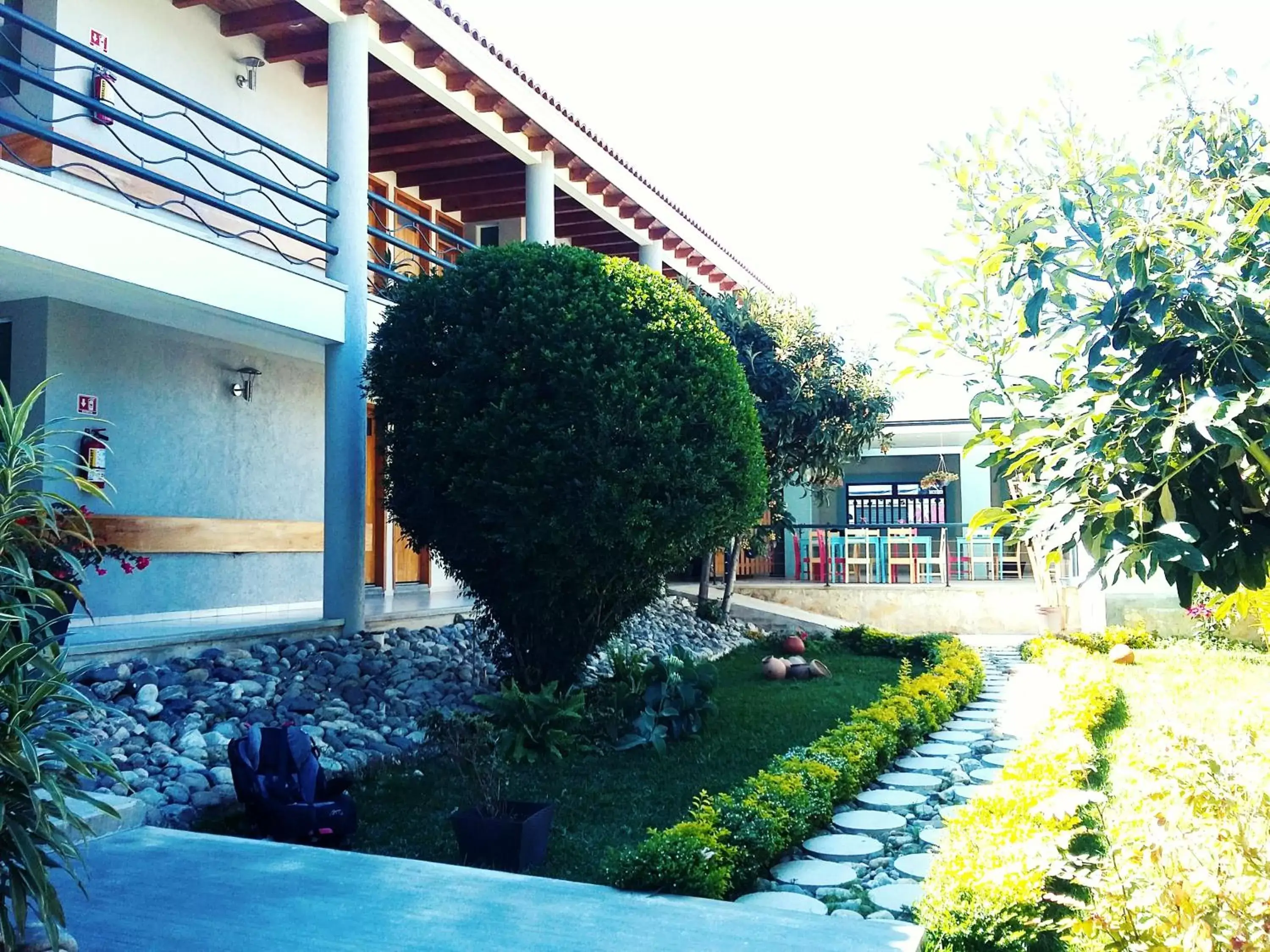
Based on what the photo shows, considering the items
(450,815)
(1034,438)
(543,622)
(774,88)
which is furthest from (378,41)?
(1034,438)

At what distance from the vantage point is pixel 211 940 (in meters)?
3.53

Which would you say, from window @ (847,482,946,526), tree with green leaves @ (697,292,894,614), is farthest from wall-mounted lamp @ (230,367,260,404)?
window @ (847,482,946,526)

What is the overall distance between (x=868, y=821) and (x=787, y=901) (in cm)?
152

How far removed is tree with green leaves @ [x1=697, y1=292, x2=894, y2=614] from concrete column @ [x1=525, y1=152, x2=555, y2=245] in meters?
Result: 2.64

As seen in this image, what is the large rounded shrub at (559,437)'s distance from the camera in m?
7.11

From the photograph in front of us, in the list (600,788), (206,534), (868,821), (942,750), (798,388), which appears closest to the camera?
(868,821)

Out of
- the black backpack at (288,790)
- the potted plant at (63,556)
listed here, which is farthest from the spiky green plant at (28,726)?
the black backpack at (288,790)

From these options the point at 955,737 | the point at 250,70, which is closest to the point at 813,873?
the point at 955,737

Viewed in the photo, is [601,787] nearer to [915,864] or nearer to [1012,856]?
[915,864]

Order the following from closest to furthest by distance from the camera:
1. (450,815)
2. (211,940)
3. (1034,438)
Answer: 1. (1034,438)
2. (211,940)
3. (450,815)

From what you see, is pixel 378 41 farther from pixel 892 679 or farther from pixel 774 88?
pixel 892 679

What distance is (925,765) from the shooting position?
7184mm

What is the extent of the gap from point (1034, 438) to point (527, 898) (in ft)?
9.01

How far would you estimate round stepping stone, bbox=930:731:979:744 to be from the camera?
7.99 m
